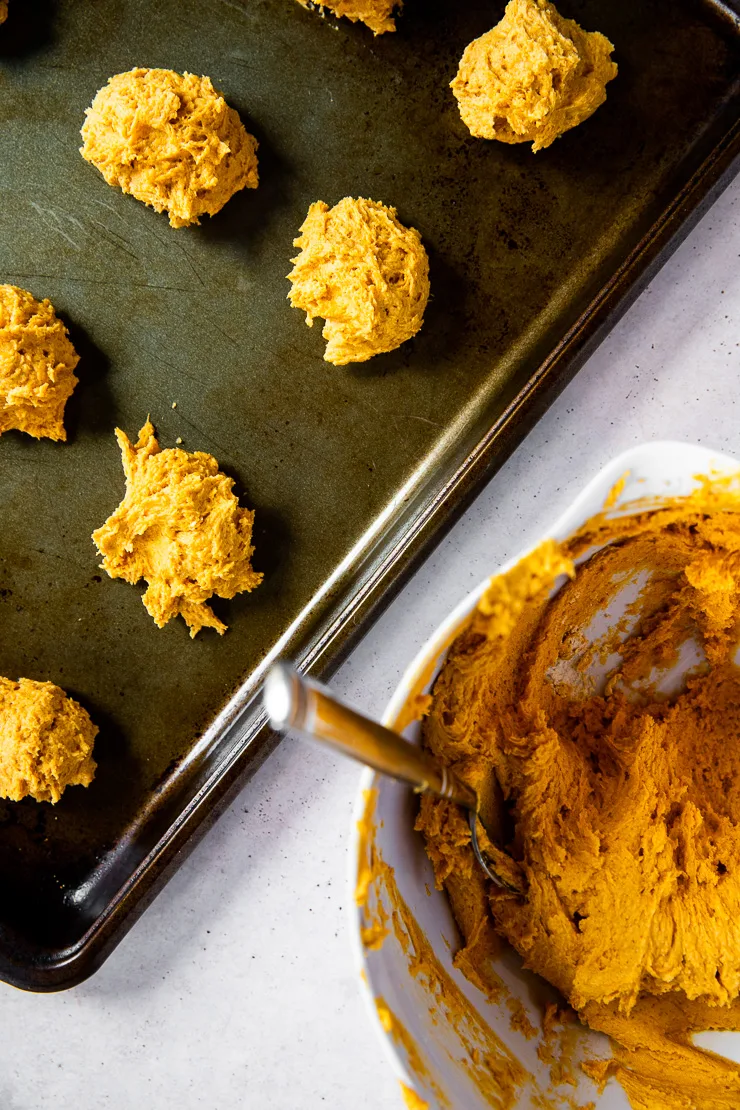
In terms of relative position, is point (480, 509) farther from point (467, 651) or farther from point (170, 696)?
point (170, 696)

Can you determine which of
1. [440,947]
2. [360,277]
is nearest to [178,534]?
[360,277]

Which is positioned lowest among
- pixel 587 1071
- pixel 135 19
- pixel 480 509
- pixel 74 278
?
pixel 587 1071

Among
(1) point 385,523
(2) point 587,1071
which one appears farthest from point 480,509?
(2) point 587,1071

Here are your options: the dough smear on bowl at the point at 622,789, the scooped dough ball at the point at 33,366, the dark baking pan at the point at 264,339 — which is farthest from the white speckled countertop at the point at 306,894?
the scooped dough ball at the point at 33,366

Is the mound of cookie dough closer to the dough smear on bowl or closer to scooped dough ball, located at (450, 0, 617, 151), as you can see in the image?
the dough smear on bowl

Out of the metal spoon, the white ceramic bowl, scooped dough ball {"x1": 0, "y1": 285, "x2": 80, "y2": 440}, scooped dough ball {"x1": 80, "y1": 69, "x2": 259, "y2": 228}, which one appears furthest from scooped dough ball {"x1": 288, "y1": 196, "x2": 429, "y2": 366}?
the metal spoon

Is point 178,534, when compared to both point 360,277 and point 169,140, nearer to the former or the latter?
point 360,277

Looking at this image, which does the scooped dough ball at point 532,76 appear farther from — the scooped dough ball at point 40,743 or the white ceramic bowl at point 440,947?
the scooped dough ball at point 40,743
